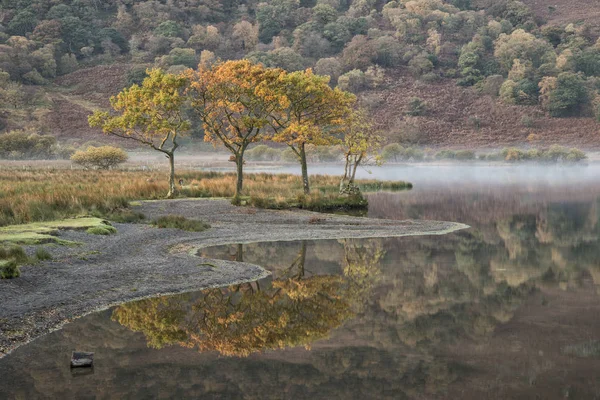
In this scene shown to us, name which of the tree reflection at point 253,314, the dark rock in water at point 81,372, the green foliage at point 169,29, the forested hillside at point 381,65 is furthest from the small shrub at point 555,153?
the dark rock in water at point 81,372

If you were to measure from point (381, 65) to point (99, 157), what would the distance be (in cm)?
11863

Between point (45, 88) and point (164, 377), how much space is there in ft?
526

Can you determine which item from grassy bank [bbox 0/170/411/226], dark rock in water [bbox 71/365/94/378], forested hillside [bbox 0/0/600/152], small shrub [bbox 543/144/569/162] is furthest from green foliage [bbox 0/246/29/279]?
small shrub [bbox 543/144/569/162]

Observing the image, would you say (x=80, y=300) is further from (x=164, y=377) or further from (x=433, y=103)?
(x=433, y=103)

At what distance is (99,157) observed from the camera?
77.8 metres

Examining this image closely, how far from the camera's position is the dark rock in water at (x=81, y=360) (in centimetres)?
1200

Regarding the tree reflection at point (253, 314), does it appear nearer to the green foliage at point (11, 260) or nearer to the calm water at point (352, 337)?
Result: the calm water at point (352, 337)

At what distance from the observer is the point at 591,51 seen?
173 m

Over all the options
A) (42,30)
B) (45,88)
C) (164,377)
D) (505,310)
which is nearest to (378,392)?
(164,377)

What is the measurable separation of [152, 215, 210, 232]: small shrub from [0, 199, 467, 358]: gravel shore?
1.73 ft

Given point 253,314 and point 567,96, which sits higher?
point 567,96

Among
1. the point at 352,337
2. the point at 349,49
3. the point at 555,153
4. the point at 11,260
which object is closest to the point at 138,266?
the point at 11,260

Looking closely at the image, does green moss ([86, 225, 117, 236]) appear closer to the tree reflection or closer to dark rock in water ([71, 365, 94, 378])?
the tree reflection

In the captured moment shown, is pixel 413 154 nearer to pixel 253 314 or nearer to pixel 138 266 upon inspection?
pixel 138 266
